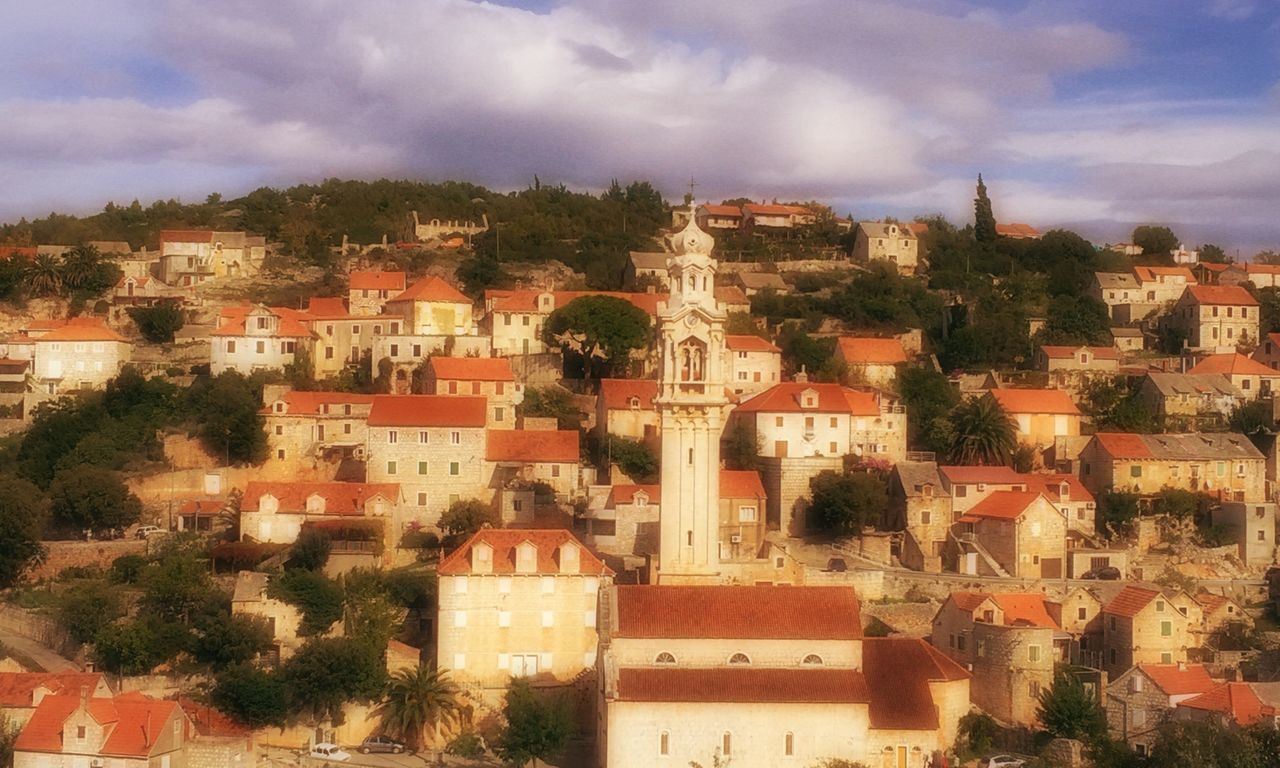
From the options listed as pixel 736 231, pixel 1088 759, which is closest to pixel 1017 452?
pixel 1088 759

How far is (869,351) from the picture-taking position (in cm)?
7200

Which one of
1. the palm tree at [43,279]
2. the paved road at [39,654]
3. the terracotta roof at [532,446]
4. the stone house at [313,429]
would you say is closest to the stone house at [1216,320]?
the terracotta roof at [532,446]

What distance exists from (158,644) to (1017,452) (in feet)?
112

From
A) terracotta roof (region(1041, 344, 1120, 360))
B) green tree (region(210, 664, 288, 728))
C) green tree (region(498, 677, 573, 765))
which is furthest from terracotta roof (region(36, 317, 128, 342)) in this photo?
terracotta roof (region(1041, 344, 1120, 360))

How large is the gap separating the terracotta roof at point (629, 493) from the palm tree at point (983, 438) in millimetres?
14254

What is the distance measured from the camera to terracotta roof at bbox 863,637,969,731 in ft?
127

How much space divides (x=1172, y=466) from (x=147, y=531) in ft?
125

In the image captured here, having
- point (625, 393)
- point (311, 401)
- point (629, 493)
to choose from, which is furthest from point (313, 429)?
point (629, 493)

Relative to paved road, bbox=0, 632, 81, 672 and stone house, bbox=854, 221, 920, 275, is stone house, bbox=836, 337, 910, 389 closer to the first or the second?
stone house, bbox=854, 221, 920, 275

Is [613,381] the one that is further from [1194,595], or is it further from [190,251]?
[190,251]

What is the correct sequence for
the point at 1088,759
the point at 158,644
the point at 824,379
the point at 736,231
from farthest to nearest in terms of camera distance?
1. the point at 736,231
2. the point at 824,379
3. the point at 158,644
4. the point at 1088,759

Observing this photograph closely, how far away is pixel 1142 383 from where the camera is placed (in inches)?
2744

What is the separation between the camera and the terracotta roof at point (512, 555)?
44.1 meters

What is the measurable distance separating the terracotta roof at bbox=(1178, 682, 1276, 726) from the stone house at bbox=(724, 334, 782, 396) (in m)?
31.0
